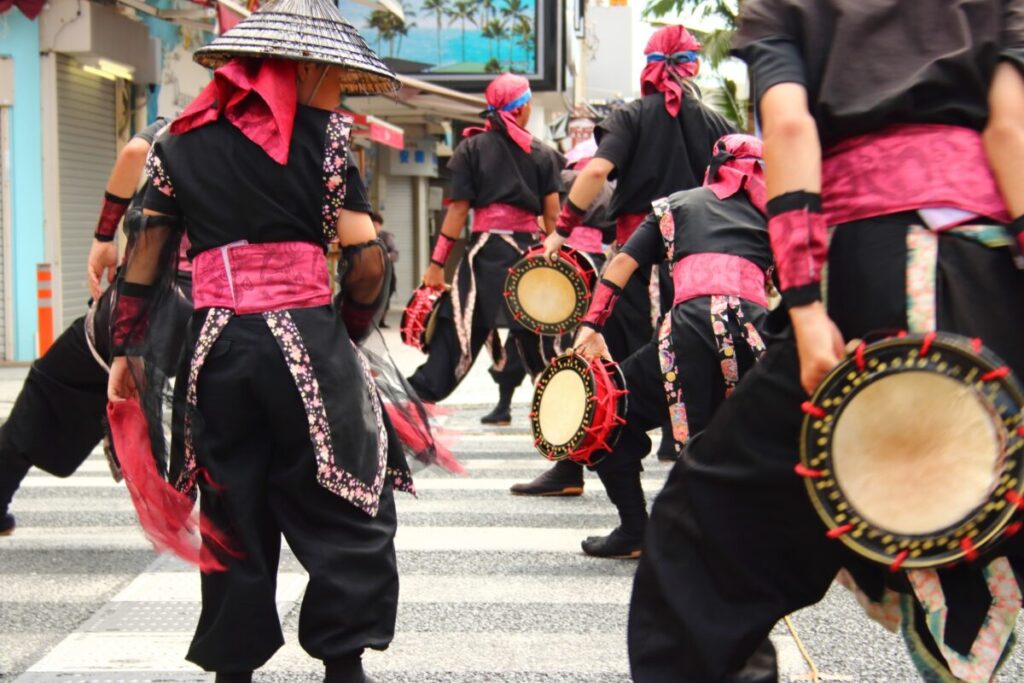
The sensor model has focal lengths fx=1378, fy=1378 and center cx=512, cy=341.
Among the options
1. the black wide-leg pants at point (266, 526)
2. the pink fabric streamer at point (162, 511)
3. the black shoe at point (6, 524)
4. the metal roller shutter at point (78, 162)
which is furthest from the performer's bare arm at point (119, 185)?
the metal roller shutter at point (78, 162)

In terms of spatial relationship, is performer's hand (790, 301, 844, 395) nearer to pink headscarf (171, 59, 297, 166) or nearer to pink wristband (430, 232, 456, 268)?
pink headscarf (171, 59, 297, 166)

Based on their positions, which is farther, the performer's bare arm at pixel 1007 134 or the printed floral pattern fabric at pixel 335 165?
the printed floral pattern fabric at pixel 335 165

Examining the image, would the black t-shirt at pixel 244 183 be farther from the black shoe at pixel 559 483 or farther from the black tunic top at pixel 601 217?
the black tunic top at pixel 601 217

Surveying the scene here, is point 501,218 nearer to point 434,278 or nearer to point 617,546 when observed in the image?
point 434,278

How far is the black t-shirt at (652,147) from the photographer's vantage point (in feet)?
21.1

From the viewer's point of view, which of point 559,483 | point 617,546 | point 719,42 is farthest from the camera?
point 719,42

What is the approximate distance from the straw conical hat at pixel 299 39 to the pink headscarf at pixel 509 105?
13.5 ft

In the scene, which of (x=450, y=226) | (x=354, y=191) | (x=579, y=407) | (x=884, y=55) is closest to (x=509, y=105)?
(x=450, y=226)

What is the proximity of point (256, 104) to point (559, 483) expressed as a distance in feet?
11.7

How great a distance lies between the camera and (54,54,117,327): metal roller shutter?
1371cm

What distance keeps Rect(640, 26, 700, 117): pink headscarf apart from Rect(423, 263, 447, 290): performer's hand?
199 centimetres

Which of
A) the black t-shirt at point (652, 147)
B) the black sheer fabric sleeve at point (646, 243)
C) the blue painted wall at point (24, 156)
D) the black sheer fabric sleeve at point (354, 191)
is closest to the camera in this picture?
the black sheer fabric sleeve at point (354, 191)

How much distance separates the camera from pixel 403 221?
2877cm

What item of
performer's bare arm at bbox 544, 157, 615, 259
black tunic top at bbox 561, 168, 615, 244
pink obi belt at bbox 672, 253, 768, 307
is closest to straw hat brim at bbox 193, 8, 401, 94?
pink obi belt at bbox 672, 253, 768, 307
